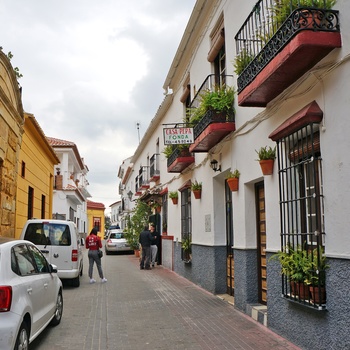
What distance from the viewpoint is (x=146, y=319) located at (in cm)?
743

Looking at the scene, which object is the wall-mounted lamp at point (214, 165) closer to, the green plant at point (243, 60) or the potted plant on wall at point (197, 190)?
the potted plant on wall at point (197, 190)

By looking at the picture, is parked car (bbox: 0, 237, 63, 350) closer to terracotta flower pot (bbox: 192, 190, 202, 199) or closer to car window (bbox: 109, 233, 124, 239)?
terracotta flower pot (bbox: 192, 190, 202, 199)

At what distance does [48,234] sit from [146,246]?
5.17 meters

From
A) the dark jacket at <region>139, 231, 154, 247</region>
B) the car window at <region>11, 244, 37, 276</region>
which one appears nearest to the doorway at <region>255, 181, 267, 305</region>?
the car window at <region>11, 244, 37, 276</region>

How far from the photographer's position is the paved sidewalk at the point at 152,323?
5.93 meters

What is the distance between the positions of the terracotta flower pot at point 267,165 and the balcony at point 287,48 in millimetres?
883

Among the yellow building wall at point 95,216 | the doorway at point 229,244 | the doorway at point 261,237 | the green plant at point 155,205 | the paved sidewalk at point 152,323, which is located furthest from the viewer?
the yellow building wall at point 95,216

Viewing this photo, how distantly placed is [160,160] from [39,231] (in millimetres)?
8606

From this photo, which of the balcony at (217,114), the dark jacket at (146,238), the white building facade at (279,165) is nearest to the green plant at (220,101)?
the balcony at (217,114)

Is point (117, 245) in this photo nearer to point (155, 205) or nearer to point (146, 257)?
point (155, 205)

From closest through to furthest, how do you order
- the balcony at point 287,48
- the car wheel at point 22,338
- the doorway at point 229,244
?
the car wheel at point 22,338 → the balcony at point 287,48 → the doorway at point 229,244

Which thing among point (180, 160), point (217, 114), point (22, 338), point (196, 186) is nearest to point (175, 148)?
point (180, 160)

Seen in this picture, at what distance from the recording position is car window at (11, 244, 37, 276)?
5098 mm

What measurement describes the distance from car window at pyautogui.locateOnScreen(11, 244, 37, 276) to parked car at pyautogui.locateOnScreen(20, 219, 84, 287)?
4952 millimetres
